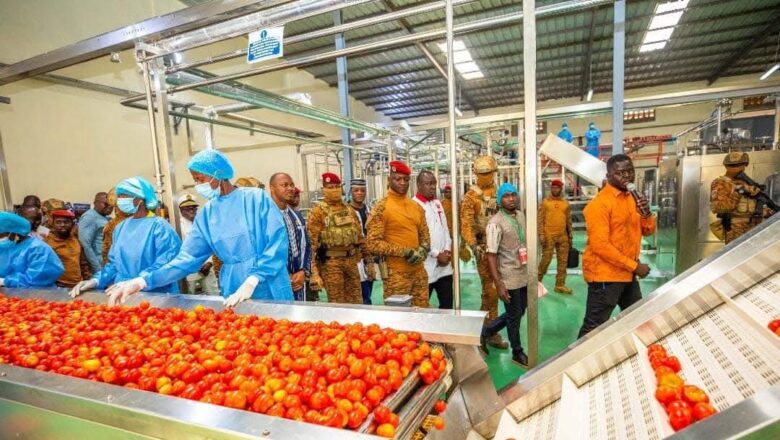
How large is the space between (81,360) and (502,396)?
1.98m

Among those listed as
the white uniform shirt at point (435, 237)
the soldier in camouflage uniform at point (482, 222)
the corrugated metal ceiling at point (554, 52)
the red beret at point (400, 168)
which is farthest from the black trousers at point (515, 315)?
the corrugated metal ceiling at point (554, 52)

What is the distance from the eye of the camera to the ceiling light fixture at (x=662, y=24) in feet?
25.6

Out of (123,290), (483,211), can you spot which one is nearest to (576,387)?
(483,211)

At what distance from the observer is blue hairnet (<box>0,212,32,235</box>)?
124 inches

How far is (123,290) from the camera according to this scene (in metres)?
2.45

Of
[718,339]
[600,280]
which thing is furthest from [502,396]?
[600,280]

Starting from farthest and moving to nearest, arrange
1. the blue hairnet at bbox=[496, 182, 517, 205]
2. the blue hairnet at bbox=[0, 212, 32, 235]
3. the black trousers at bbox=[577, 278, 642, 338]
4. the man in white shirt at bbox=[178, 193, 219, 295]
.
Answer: the man in white shirt at bbox=[178, 193, 219, 295] → the blue hairnet at bbox=[496, 182, 517, 205] → the blue hairnet at bbox=[0, 212, 32, 235] → the black trousers at bbox=[577, 278, 642, 338]

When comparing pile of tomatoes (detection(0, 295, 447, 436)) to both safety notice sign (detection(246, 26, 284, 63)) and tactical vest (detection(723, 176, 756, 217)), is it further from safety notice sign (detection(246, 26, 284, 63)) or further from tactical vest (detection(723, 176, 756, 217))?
tactical vest (detection(723, 176, 756, 217))

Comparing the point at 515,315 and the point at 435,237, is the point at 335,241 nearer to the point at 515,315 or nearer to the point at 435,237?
the point at 435,237

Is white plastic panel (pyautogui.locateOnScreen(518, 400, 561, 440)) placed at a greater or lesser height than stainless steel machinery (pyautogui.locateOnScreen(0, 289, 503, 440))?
lesser

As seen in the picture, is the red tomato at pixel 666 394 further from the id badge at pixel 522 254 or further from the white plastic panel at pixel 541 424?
the id badge at pixel 522 254

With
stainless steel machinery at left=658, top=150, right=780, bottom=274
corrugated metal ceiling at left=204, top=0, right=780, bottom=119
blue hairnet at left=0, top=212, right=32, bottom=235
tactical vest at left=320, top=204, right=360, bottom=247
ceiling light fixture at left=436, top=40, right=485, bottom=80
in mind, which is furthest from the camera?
ceiling light fixture at left=436, top=40, right=485, bottom=80

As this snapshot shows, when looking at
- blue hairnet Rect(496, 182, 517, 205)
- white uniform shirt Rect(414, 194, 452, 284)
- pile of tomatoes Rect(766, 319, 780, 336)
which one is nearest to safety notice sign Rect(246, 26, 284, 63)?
white uniform shirt Rect(414, 194, 452, 284)

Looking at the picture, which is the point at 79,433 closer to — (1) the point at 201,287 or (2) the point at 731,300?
(2) the point at 731,300
